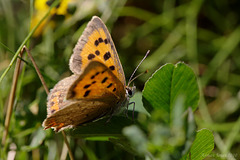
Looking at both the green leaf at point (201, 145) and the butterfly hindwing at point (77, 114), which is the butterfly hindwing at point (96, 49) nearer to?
the butterfly hindwing at point (77, 114)

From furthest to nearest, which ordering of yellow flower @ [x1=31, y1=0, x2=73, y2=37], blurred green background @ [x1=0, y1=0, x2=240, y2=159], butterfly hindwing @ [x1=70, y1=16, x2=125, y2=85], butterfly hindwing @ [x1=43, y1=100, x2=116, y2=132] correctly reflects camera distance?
1. yellow flower @ [x1=31, y1=0, x2=73, y2=37]
2. blurred green background @ [x1=0, y1=0, x2=240, y2=159]
3. butterfly hindwing @ [x1=70, y1=16, x2=125, y2=85]
4. butterfly hindwing @ [x1=43, y1=100, x2=116, y2=132]

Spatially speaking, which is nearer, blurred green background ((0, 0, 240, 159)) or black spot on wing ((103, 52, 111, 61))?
black spot on wing ((103, 52, 111, 61))

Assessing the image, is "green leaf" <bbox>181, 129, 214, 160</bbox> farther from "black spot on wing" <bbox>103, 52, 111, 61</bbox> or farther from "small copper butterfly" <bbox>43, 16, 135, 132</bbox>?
"black spot on wing" <bbox>103, 52, 111, 61</bbox>

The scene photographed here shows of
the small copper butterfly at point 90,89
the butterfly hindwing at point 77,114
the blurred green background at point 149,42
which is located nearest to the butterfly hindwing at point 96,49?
the small copper butterfly at point 90,89

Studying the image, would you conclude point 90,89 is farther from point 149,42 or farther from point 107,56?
point 149,42

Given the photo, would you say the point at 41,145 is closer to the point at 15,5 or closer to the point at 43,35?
the point at 43,35

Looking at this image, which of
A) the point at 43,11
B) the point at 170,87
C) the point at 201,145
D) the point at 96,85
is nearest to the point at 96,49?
the point at 96,85

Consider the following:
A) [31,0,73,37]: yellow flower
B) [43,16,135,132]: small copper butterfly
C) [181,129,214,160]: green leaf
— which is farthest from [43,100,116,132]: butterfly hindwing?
[31,0,73,37]: yellow flower
